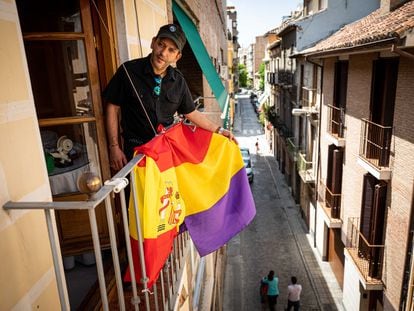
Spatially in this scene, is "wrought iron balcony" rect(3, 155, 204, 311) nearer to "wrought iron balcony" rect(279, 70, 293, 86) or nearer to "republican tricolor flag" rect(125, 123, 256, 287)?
"republican tricolor flag" rect(125, 123, 256, 287)

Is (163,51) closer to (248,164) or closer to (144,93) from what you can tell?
(144,93)

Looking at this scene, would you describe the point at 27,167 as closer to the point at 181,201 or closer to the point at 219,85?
the point at 181,201

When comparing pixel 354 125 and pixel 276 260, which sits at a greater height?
pixel 354 125

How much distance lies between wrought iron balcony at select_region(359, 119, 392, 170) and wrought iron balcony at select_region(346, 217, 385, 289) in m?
2.13

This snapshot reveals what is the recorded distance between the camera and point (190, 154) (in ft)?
10.1

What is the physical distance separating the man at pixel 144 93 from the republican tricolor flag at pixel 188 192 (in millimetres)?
279

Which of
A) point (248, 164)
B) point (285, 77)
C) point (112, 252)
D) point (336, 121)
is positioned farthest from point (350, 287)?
point (285, 77)

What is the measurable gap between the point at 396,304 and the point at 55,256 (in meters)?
8.60

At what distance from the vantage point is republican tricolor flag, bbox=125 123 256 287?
2521 millimetres

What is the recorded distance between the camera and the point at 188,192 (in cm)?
311

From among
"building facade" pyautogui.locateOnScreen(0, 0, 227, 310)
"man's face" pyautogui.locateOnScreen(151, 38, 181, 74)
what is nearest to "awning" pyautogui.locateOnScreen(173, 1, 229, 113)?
"building facade" pyautogui.locateOnScreen(0, 0, 227, 310)

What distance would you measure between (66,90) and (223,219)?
2000 millimetres

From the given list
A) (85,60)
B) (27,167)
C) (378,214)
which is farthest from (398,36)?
(27,167)

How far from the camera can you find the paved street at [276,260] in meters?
11.7
